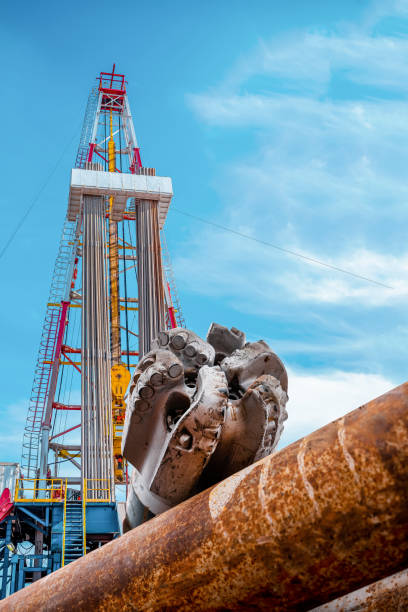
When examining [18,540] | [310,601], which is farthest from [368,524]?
[18,540]

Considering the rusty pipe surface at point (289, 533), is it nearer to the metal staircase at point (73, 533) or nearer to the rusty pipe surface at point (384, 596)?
the rusty pipe surface at point (384, 596)

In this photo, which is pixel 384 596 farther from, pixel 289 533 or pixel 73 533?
pixel 73 533

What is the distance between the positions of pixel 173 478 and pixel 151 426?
0.22 metres

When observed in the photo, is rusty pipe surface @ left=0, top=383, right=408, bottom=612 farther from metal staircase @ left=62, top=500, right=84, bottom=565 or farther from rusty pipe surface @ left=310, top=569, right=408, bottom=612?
metal staircase @ left=62, top=500, right=84, bottom=565

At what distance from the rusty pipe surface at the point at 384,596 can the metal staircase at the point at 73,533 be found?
9.50 meters

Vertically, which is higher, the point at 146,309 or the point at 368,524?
the point at 146,309

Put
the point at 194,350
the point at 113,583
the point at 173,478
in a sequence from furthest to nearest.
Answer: the point at 194,350 → the point at 173,478 → the point at 113,583

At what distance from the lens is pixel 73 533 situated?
1123cm

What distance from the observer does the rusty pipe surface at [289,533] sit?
Result: 3.66ft

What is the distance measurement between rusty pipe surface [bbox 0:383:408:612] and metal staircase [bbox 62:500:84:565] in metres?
9.57

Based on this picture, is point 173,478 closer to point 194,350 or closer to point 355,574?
point 194,350

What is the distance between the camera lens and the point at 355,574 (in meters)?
1.17

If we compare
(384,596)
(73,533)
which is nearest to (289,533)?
(384,596)

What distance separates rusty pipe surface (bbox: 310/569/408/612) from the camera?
5.08ft
